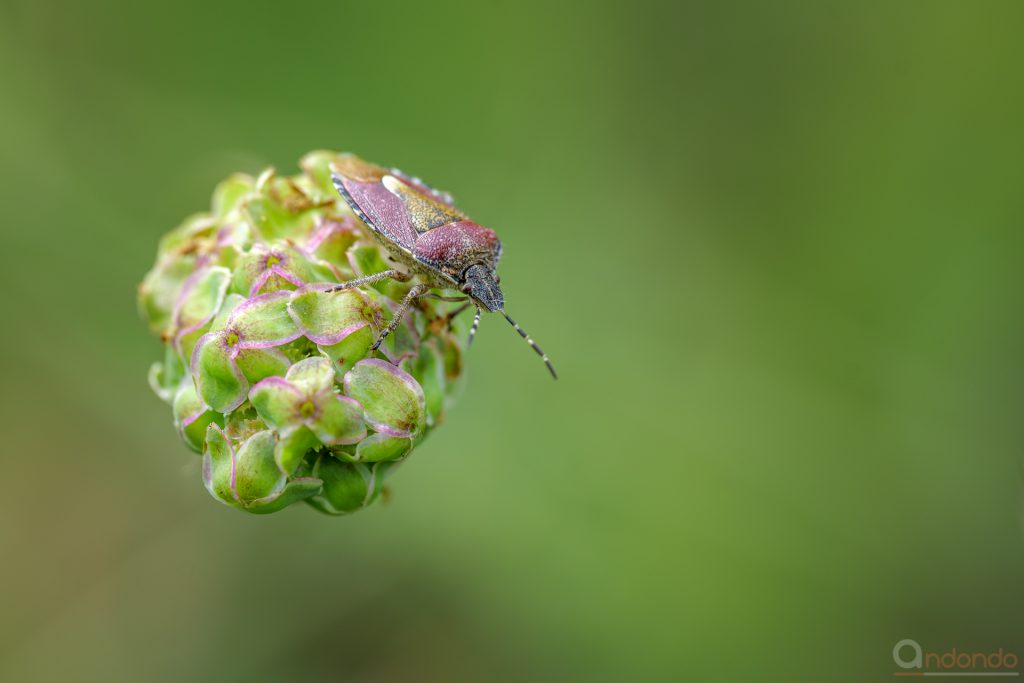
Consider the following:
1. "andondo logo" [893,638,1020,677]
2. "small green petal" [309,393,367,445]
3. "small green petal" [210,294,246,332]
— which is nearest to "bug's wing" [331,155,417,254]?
"small green petal" [210,294,246,332]

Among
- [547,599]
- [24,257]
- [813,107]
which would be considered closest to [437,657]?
[547,599]

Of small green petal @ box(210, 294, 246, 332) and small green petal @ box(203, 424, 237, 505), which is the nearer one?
small green petal @ box(203, 424, 237, 505)

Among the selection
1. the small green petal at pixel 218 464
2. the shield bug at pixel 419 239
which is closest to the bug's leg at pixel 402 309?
the shield bug at pixel 419 239

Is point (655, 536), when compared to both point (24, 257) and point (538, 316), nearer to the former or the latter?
point (538, 316)

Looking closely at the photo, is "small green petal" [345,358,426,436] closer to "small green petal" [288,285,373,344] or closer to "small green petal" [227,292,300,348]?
"small green petal" [288,285,373,344]

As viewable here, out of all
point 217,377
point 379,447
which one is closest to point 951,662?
point 379,447

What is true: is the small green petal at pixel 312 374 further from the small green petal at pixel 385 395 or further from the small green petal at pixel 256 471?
the small green petal at pixel 256 471
